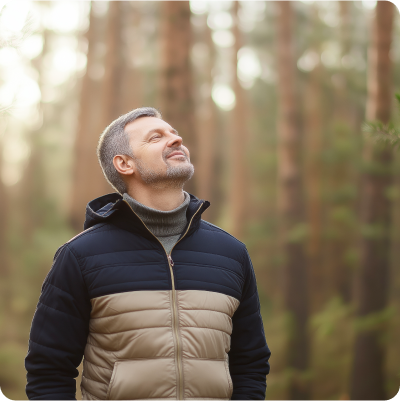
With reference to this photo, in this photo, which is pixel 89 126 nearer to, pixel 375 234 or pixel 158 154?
pixel 375 234

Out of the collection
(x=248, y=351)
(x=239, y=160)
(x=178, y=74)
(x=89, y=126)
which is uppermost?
(x=178, y=74)

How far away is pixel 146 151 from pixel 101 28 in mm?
17295

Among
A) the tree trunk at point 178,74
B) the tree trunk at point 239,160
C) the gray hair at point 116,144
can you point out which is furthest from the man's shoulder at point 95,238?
the tree trunk at point 239,160

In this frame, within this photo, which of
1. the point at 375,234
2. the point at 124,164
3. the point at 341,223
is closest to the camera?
the point at 124,164

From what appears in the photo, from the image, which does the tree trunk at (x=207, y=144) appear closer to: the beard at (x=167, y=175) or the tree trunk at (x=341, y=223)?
the tree trunk at (x=341, y=223)

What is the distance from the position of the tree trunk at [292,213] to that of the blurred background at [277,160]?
4 cm

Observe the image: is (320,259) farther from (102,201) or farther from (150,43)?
(102,201)

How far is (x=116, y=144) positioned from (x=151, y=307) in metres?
1.09

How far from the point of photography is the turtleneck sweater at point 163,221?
2.47m

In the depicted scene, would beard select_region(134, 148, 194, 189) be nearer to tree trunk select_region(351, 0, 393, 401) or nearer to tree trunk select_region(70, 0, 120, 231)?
tree trunk select_region(351, 0, 393, 401)

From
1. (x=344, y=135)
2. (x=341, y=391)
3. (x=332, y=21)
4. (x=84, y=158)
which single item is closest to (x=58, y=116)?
(x=84, y=158)

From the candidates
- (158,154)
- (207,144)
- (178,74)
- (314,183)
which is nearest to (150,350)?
(158,154)

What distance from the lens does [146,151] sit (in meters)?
2.63

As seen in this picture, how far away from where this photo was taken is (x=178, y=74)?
6.49 m
